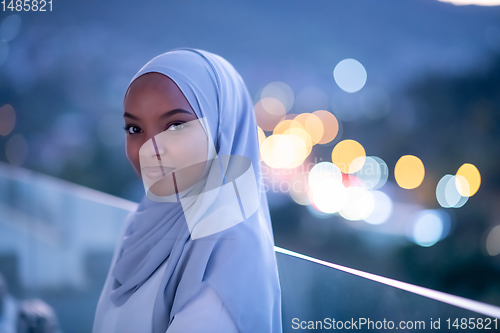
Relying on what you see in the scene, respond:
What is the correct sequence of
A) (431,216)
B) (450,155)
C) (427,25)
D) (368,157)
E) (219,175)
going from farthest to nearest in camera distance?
(431,216)
(450,155)
(368,157)
(427,25)
(219,175)

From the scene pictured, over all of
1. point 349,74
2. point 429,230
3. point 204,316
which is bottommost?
point 429,230

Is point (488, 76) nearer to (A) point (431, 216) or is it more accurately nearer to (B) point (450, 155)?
(B) point (450, 155)

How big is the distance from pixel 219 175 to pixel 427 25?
1.17 m

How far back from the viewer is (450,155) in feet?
5.92

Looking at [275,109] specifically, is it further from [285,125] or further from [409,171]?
[409,171]

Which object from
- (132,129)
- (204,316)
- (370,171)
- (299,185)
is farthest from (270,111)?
(204,316)

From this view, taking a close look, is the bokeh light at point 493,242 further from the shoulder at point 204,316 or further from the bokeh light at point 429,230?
the shoulder at point 204,316

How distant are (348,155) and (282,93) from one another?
468mm

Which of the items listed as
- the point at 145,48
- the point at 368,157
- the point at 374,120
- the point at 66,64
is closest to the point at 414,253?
the point at 374,120

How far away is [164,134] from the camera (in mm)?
544

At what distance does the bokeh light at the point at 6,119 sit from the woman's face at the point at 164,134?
1.40 m

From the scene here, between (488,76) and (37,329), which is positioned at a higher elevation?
(488,76)

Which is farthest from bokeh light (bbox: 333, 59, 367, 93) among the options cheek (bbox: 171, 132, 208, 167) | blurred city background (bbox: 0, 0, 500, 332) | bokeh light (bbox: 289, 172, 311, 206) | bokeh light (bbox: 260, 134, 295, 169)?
cheek (bbox: 171, 132, 208, 167)

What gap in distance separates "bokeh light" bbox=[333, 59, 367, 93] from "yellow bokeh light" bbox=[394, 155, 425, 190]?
0.55 metres
